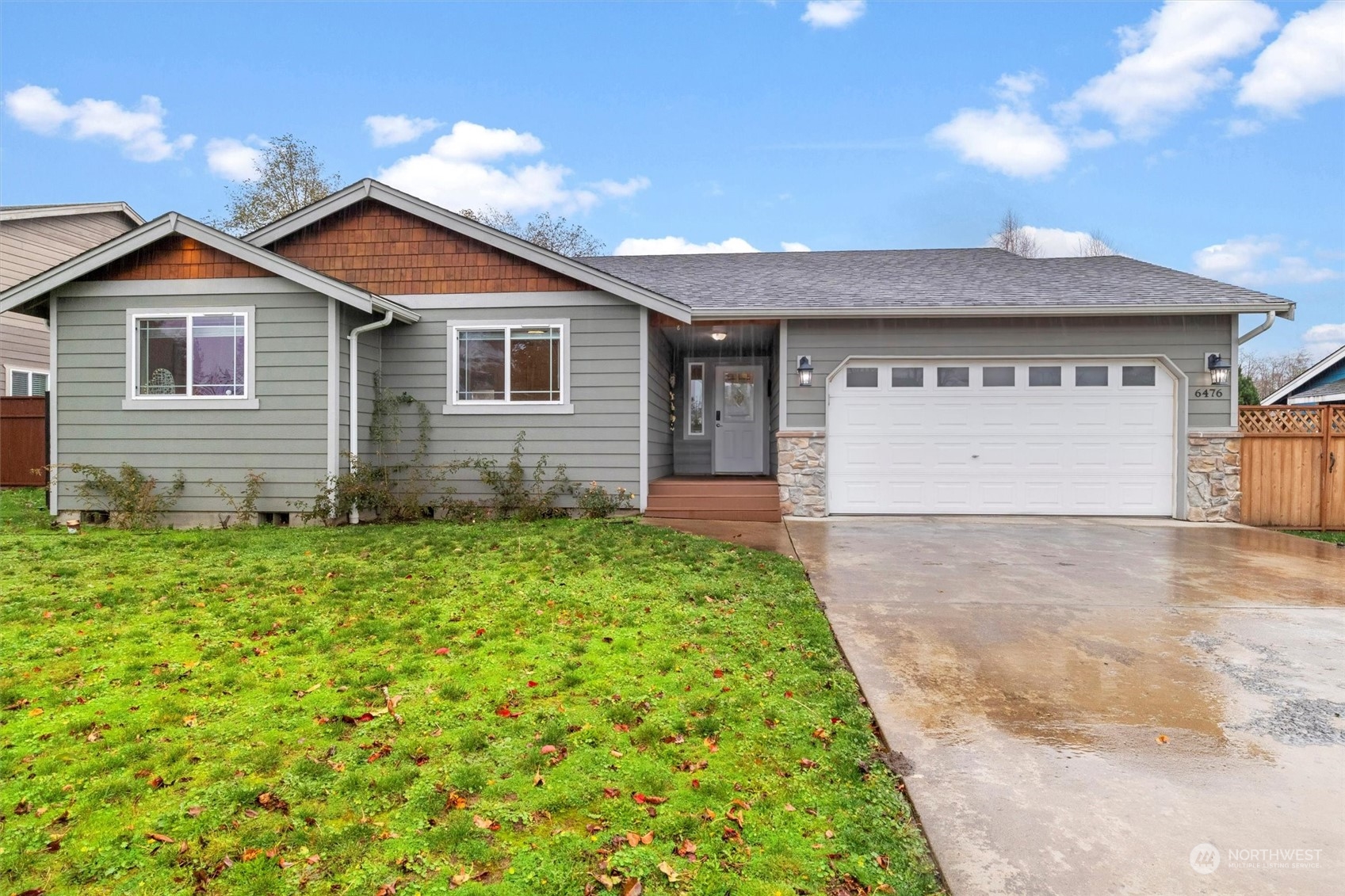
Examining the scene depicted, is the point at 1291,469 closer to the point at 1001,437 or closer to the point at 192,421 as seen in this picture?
the point at 1001,437

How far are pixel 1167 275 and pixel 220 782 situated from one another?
1273cm

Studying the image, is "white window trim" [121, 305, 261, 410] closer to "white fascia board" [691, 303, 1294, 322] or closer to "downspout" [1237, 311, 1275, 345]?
"white fascia board" [691, 303, 1294, 322]

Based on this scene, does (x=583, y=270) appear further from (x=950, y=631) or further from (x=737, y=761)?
(x=737, y=761)

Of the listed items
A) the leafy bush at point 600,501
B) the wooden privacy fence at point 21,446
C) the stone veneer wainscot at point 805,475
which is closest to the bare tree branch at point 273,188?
the wooden privacy fence at point 21,446

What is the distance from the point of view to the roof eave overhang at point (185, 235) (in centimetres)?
788

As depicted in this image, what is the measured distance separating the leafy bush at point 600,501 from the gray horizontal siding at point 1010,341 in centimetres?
263

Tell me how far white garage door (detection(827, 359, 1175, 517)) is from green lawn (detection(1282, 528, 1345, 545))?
5.59ft

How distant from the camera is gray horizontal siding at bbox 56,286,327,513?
26.9 feet

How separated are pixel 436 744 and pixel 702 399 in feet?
33.1

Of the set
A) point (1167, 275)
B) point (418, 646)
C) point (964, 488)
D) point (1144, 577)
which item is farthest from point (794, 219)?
point (418, 646)

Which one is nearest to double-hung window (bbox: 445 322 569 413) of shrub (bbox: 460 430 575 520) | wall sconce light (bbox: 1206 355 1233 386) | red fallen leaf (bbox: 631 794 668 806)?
shrub (bbox: 460 430 575 520)

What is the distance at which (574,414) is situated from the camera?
355 inches

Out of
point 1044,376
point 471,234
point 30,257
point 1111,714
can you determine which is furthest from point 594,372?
point 30,257

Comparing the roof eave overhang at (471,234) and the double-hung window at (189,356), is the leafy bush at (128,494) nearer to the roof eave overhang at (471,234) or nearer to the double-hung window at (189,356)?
the double-hung window at (189,356)
